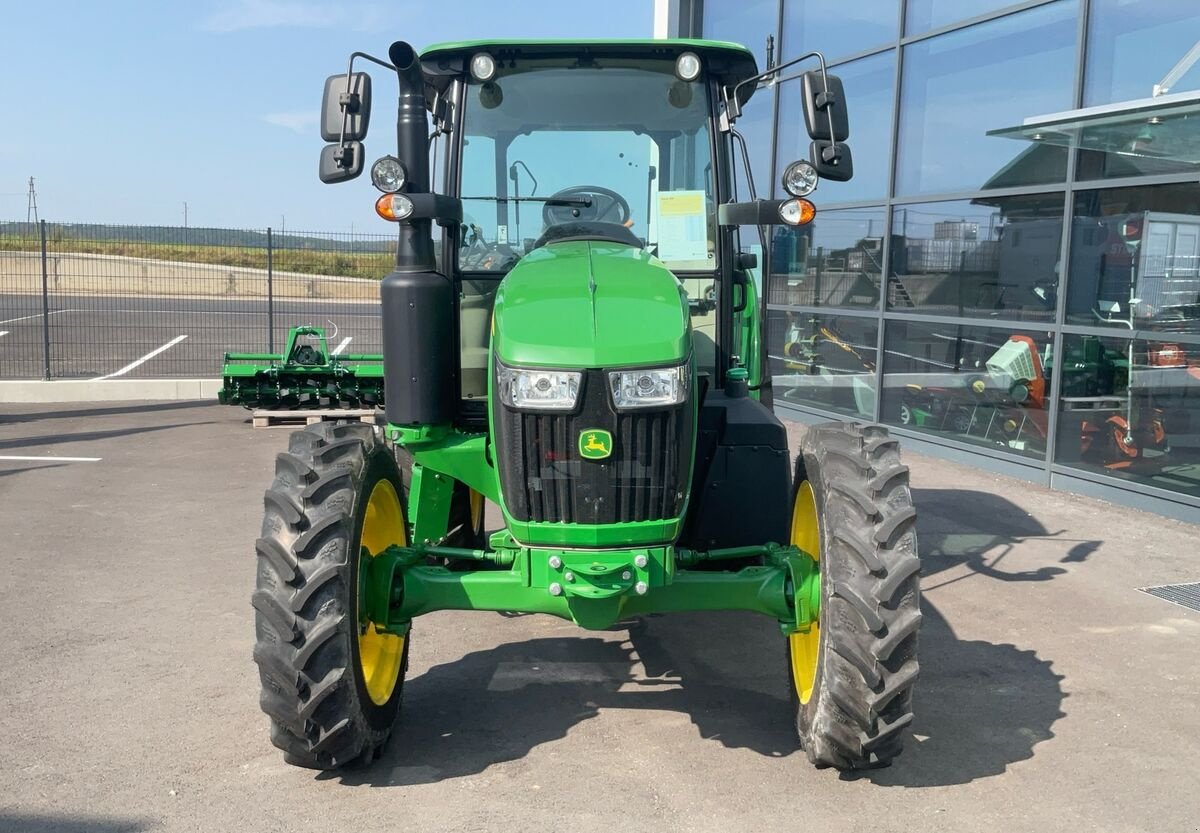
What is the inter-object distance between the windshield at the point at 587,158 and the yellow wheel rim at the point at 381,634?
1.09m

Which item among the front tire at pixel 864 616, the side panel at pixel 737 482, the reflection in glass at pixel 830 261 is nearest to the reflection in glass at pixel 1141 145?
the reflection in glass at pixel 830 261

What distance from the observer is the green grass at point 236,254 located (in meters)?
13.4

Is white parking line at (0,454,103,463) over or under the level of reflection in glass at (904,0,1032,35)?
under

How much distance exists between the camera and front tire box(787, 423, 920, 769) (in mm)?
3363

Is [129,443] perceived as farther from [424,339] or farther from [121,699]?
[424,339]

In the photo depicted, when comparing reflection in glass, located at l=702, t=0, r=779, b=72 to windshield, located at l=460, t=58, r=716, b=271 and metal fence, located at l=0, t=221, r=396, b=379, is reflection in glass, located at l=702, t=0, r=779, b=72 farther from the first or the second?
windshield, located at l=460, t=58, r=716, b=271

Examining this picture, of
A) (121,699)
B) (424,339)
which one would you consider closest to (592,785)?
(424,339)

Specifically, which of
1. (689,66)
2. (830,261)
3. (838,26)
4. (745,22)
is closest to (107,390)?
(830,261)

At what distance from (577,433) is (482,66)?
74.1 inches

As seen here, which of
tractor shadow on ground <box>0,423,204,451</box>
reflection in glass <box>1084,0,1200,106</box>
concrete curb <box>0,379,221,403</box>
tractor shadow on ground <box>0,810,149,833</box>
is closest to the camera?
tractor shadow on ground <box>0,810,149,833</box>

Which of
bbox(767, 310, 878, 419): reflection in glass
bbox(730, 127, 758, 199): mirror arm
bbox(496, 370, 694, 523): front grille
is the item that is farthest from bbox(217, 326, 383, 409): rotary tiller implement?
bbox(496, 370, 694, 523): front grille

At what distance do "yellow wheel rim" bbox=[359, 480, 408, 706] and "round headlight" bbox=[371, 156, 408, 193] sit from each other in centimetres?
107

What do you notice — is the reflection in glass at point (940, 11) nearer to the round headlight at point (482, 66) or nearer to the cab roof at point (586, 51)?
the cab roof at point (586, 51)

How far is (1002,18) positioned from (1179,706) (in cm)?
682
